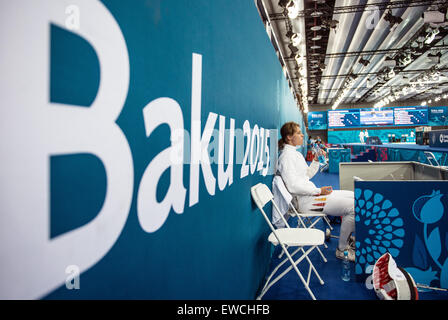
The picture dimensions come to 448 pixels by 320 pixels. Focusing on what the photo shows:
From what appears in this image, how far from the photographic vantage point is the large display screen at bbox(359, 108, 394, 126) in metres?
20.7

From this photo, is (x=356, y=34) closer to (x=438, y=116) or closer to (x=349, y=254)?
(x=349, y=254)

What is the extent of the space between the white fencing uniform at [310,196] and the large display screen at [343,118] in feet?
64.5

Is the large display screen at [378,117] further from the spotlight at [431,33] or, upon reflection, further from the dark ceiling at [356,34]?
the spotlight at [431,33]

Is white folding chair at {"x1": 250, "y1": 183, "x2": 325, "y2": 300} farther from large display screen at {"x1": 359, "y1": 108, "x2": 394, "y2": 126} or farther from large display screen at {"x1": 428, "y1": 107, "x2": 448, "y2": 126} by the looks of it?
large display screen at {"x1": 428, "y1": 107, "x2": 448, "y2": 126}

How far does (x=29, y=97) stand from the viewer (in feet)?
1.67

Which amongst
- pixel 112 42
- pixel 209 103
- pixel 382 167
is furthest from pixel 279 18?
pixel 112 42

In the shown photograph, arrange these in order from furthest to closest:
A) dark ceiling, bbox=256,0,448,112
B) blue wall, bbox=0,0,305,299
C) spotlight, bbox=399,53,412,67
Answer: spotlight, bbox=399,53,412,67 < dark ceiling, bbox=256,0,448,112 < blue wall, bbox=0,0,305,299

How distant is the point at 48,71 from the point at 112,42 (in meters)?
0.23

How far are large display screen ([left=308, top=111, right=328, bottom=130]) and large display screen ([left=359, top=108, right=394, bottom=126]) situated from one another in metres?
2.70

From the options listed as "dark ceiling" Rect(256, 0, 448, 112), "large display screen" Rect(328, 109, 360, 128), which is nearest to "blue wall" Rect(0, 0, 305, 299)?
"dark ceiling" Rect(256, 0, 448, 112)

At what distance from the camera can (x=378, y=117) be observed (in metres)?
20.8

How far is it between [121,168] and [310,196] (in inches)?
111

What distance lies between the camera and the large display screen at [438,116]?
20.5m
